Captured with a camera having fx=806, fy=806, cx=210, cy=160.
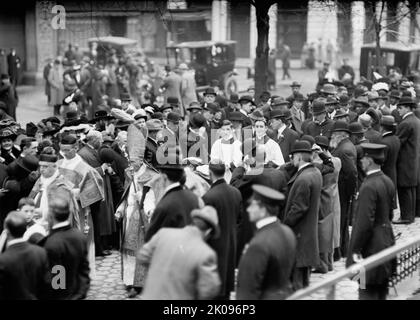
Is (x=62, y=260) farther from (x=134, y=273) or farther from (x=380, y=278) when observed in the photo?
(x=380, y=278)

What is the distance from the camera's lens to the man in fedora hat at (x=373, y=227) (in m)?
8.20

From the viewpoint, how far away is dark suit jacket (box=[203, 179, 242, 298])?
8211 millimetres

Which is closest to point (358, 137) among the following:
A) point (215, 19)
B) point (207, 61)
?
point (207, 61)

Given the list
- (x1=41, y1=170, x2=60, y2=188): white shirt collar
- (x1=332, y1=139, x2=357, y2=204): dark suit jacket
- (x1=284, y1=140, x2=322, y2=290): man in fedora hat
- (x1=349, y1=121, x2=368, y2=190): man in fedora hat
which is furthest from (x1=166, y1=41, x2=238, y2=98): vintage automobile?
(x1=41, y1=170, x2=60, y2=188): white shirt collar

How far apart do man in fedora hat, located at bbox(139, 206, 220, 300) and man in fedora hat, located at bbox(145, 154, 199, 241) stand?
3.52ft

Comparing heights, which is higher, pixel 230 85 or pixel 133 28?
pixel 133 28

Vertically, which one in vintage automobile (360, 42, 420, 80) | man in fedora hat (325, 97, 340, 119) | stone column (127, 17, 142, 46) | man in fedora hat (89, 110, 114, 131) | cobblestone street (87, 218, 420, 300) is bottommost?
cobblestone street (87, 218, 420, 300)

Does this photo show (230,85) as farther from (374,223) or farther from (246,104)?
(374,223)

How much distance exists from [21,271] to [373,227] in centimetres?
364

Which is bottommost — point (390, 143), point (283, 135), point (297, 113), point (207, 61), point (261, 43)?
point (390, 143)

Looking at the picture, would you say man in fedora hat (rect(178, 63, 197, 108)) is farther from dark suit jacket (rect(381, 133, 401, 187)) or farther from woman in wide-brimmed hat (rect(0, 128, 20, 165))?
woman in wide-brimmed hat (rect(0, 128, 20, 165))

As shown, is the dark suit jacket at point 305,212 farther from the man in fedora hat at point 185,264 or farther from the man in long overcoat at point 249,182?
the man in fedora hat at point 185,264

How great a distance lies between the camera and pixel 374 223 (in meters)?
8.29
